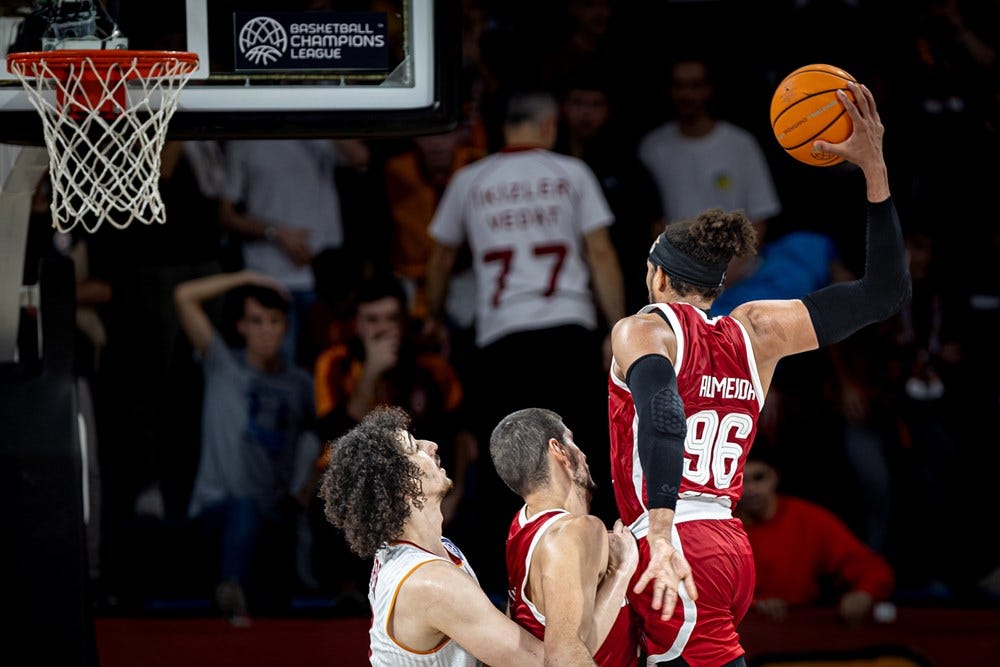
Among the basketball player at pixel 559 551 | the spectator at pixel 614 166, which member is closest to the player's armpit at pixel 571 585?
the basketball player at pixel 559 551

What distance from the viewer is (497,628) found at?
340 cm

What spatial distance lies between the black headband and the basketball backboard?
45.2 inches

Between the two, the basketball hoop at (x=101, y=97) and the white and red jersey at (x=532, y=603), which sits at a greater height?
the basketball hoop at (x=101, y=97)

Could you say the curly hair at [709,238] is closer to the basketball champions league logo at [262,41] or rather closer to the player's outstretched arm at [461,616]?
the player's outstretched arm at [461,616]

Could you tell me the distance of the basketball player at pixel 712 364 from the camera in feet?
12.1

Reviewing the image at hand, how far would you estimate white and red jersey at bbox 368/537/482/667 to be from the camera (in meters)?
3.46

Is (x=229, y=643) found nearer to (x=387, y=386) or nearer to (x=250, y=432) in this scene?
(x=250, y=432)

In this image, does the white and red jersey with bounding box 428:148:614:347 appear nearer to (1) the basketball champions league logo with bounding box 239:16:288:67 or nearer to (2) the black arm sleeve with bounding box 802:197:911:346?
(1) the basketball champions league logo with bounding box 239:16:288:67

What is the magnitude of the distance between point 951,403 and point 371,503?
417cm

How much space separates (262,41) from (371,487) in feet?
6.20

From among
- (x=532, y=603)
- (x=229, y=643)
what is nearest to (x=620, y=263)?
(x=229, y=643)

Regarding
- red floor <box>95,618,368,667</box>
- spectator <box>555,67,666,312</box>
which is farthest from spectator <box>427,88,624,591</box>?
red floor <box>95,618,368,667</box>

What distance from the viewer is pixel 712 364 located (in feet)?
12.4

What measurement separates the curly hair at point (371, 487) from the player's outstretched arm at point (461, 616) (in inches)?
6.5
